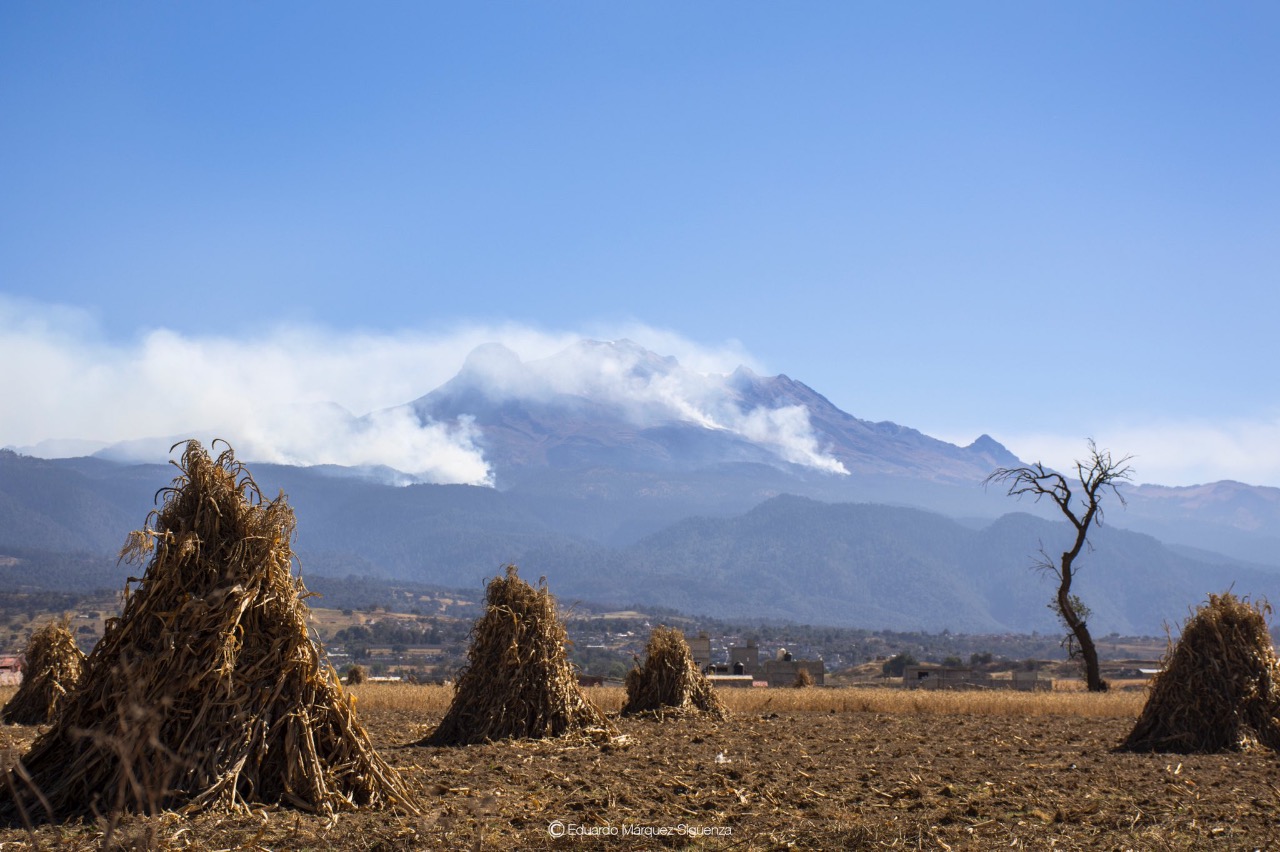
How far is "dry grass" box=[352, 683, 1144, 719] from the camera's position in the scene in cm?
2473

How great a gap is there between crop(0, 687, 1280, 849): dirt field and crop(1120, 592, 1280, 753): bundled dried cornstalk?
0.74 metres

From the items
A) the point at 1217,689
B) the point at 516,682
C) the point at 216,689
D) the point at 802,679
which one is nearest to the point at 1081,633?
the point at 802,679

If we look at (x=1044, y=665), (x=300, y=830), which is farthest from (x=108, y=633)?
(x=1044, y=665)

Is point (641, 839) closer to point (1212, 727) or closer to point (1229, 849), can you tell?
point (1229, 849)

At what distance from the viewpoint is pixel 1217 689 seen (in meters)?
15.9

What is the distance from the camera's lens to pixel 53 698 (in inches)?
769

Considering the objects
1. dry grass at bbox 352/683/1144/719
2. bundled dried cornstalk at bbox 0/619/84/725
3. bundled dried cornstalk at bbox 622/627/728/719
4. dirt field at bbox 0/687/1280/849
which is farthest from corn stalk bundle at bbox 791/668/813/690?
bundled dried cornstalk at bbox 0/619/84/725

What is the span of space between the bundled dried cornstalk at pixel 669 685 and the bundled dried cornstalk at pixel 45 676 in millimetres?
9782

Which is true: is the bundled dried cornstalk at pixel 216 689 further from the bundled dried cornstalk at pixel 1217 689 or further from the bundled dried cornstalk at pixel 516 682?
the bundled dried cornstalk at pixel 1217 689

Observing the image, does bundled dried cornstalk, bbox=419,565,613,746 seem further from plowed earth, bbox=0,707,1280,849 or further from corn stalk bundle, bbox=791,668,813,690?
corn stalk bundle, bbox=791,668,813,690

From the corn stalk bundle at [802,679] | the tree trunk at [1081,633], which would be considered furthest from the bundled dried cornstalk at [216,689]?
the tree trunk at [1081,633]

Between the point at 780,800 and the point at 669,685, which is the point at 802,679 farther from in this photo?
the point at 780,800

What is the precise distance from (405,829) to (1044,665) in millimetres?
65504

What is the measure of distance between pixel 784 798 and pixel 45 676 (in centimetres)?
1473
